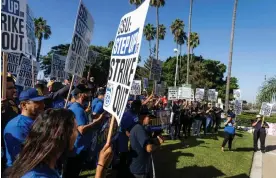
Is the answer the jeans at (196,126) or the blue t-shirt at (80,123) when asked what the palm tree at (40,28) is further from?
the blue t-shirt at (80,123)

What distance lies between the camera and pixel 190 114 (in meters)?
16.8

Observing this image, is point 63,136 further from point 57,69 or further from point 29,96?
point 57,69

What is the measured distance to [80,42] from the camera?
595 cm

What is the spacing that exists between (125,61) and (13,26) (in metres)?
2.24

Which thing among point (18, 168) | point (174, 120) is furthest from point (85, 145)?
point (174, 120)

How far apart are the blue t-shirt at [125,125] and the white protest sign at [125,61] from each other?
3227 millimetres

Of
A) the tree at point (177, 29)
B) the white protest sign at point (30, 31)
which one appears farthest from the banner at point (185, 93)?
the tree at point (177, 29)

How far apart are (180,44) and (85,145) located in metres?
57.6

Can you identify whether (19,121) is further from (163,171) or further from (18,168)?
(163,171)

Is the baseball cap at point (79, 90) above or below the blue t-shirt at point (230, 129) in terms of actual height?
above

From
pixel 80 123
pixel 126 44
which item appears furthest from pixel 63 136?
pixel 80 123

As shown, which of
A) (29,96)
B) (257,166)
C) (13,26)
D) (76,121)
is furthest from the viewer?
(257,166)

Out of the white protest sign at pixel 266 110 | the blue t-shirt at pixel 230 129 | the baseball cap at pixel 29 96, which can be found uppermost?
the baseball cap at pixel 29 96

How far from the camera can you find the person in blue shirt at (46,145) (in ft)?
6.17
